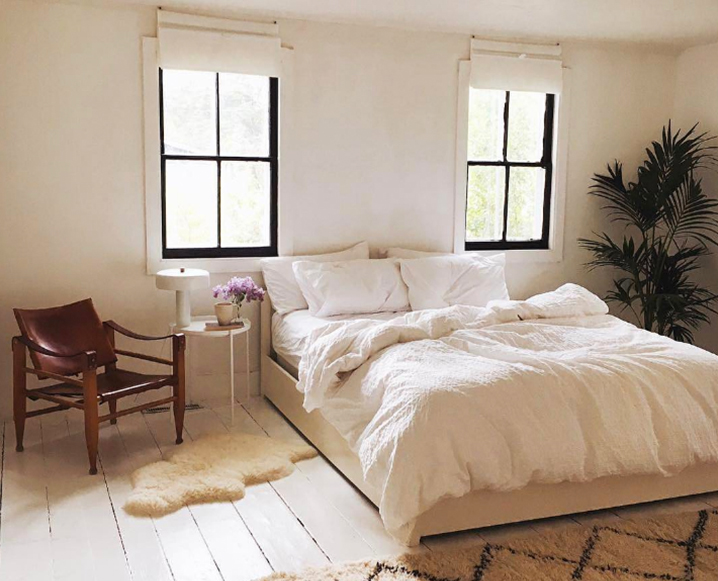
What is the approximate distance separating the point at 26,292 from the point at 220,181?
1.35m

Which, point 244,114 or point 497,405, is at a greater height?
point 244,114

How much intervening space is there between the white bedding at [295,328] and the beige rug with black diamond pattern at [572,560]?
5.31 feet

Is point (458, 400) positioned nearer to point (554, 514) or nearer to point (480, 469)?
point (480, 469)

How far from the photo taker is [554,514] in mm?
3311

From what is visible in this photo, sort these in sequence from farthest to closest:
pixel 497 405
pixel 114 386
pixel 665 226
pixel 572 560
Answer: pixel 665 226, pixel 114 386, pixel 497 405, pixel 572 560

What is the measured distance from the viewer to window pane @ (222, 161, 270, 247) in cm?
509

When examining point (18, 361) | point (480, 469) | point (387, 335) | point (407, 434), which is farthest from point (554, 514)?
point (18, 361)

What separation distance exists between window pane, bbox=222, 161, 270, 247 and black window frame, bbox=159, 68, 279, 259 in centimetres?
4

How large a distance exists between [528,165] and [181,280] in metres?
2.71

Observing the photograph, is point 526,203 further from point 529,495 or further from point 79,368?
point 79,368

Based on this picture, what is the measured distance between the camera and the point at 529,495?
10.6 feet

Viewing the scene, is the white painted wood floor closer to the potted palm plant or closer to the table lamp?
the table lamp

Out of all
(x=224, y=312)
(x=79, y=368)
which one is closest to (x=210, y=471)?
(x=79, y=368)

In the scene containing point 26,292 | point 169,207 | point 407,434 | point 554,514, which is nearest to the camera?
point 407,434
